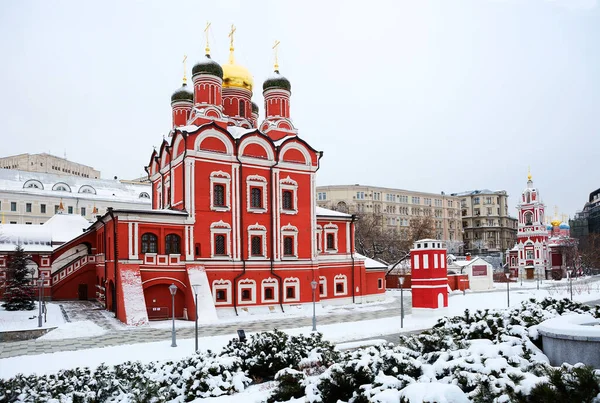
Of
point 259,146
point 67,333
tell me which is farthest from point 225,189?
point 67,333

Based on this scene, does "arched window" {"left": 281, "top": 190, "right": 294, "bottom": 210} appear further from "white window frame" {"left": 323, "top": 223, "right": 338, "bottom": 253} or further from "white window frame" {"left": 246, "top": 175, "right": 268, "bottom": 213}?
"white window frame" {"left": 323, "top": 223, "right": 338, "bottom": 253}

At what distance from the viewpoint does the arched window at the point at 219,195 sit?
28.3 m

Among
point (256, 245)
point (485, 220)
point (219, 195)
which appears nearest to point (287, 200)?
point (256, 245)

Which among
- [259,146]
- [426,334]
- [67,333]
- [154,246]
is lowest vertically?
[67,333]

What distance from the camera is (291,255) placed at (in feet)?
101

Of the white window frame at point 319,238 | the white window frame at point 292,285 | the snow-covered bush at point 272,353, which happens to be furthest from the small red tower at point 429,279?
the snow-covered bush at point 272,353

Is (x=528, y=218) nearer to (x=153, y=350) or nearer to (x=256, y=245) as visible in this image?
(x=256, y=245)

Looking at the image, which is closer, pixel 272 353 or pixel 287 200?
pixel 272 353

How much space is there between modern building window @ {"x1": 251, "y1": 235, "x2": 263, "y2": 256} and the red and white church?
0.06 metres

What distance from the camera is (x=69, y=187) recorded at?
2360 inches

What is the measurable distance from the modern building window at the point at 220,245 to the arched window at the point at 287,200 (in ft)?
15.3

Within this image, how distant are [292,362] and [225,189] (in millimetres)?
17327

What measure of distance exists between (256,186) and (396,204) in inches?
2517

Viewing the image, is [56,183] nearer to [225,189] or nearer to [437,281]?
[225,189]
